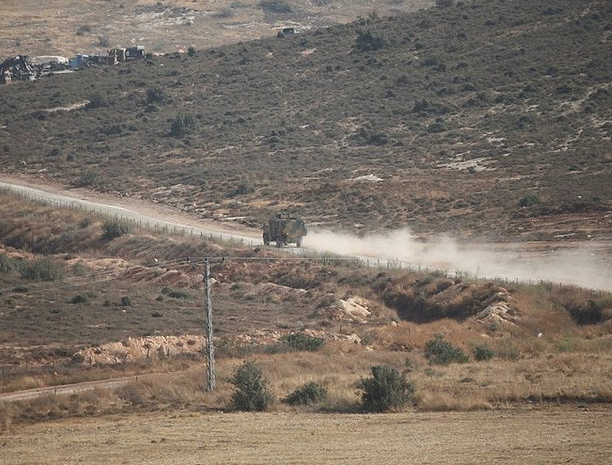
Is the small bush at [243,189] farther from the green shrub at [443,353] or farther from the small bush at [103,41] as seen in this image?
the small bush at [103,41]

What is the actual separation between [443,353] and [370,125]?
67.4m

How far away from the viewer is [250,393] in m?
37.2

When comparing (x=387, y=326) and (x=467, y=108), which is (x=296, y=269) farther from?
(x=467, y=108)

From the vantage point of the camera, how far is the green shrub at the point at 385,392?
35.7 meters

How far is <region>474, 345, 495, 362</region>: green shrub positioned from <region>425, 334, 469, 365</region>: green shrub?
45 centimetres

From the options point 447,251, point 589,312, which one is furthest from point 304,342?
point 447,251

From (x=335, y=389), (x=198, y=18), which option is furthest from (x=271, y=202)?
(x=198, y=18)

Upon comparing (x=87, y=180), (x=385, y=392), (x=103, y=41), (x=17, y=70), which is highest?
(x=103, y=41)

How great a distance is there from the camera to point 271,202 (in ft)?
303

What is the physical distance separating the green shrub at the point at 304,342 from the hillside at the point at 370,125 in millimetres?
27346

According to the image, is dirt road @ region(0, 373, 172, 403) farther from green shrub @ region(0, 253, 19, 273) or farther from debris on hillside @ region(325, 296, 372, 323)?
green shrub @ region(0, 253, 19, 273)

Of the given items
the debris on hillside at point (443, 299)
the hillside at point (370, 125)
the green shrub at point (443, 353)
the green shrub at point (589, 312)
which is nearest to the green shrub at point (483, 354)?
the green shrub at point (443, 353)

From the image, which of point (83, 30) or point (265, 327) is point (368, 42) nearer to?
point (83, 30)

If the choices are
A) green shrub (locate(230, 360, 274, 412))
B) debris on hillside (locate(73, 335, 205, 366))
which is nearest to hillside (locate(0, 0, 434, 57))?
debris on hillside (locate(73, 335, 205, 366))
